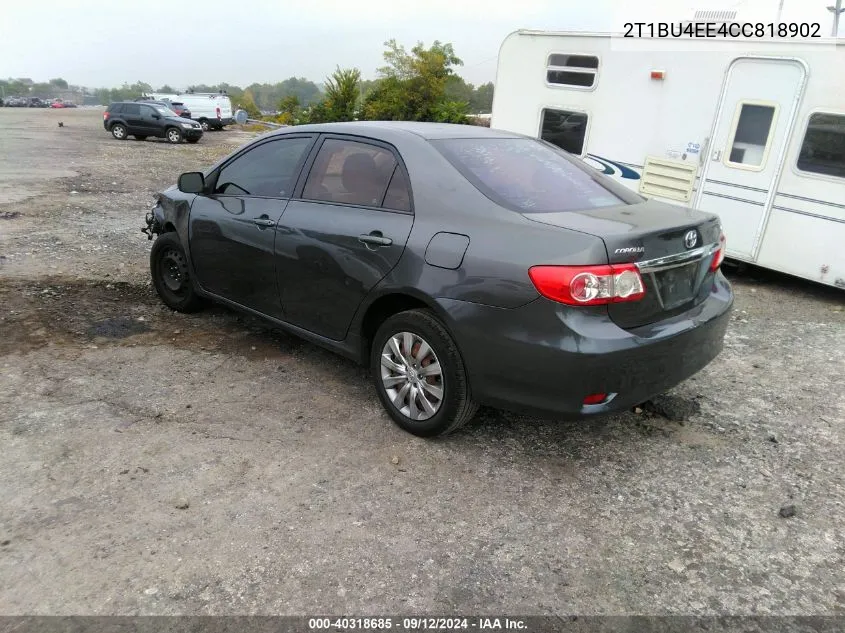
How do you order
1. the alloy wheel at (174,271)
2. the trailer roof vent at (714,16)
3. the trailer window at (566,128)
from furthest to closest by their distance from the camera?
the trailer window at (566,128), the trailer roof vent at (714,16), the alloy wheel at (174,271)

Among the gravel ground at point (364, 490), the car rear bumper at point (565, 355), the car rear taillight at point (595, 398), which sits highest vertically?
the car rear bumper at point (565, 355)

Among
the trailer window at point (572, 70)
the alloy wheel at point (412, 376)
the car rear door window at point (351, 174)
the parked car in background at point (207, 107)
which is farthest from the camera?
the parked car in background at point (207, 107)

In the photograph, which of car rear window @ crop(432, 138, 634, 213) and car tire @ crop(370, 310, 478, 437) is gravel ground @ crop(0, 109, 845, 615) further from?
car rear window @ crop(432, 138, 634, 213)

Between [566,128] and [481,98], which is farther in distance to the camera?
[481,98]

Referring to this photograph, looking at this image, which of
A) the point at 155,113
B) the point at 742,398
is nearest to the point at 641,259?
the point at 742,398

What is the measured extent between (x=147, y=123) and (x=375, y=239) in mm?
25004

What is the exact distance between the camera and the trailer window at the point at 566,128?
303 inches

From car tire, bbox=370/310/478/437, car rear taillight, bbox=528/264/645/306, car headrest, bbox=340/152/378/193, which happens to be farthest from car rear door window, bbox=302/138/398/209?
car rear taillight, bbox=528/264/645/306

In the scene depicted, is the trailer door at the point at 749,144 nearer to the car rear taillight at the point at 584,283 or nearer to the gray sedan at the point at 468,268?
the gray sedan at the point at 468,268

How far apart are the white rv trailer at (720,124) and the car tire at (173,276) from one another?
16.4 ft

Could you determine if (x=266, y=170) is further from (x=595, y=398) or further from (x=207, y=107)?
(x=207, y=107)

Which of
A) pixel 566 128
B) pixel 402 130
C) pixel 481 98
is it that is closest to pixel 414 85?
pixel 481 98

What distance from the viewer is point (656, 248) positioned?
2.91 meters

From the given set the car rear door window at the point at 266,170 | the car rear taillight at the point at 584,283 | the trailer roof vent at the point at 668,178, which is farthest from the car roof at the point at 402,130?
the trailer roof vent at the point at 668,178
